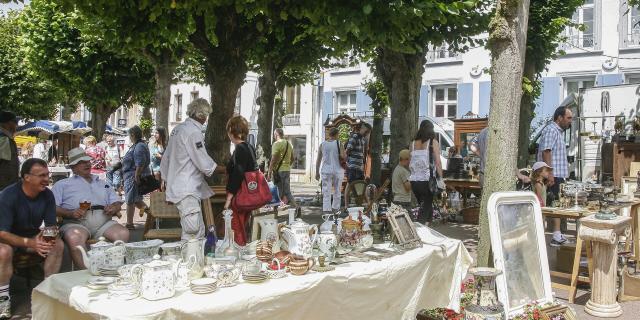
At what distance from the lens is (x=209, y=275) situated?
302 centimetres

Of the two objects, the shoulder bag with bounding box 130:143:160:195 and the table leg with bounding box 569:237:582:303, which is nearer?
the table leg with bounding box 569:237:582:303

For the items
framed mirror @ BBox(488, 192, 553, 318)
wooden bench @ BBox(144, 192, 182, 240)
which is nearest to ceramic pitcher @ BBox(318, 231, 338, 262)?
framed mirror @ BBox(488, 192, 553, 318)

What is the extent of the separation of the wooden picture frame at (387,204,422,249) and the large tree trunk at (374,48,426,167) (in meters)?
6.23

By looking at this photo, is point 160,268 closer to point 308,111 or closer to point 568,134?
point 568,134

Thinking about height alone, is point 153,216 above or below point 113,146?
below

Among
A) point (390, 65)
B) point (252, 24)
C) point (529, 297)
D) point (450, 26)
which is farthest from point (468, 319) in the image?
point (390, 65)

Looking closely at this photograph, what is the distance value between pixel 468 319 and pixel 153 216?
4.43 m

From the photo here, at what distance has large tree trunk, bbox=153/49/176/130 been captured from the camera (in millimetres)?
11391

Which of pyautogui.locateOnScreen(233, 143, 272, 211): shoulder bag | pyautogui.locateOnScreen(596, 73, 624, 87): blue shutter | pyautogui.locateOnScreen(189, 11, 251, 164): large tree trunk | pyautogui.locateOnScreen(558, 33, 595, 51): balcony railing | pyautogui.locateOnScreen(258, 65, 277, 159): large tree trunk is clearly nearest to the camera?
pyautogui.locateOnScreen(233, 143, 272, 211): shoulder bag

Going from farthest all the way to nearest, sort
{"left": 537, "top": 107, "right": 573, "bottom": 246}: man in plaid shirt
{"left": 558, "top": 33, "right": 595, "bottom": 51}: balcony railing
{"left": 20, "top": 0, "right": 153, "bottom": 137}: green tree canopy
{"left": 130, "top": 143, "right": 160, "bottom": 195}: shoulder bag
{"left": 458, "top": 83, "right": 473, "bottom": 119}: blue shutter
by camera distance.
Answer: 1. {"left": 458, "top": 83, "right": 473, "bottom": 119}: blue shutter
2. {"left": 558, "top": 33, "right": 595, "bottom": 51}: balcony railing
3. {"left": 20, "top": 0, "right": 153, "bottom": 137}: green tree canopy
4. {"left": 130, "top": 143, "right": 160, "bottom": 195}: shoulder bag
5. {"left": 537, "top": 107, "right": 573, "bottom": 246}: man in plaid shirt

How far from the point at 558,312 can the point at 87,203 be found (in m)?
3.96

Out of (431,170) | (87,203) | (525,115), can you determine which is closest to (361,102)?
(525,115)

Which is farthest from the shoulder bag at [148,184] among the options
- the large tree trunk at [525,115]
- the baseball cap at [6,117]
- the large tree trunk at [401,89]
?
the large tree trunk at [525,115]

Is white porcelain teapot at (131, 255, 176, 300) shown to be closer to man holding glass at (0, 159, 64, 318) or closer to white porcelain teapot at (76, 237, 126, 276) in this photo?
white porcelain teapot at (76, 237, 126, 276)
